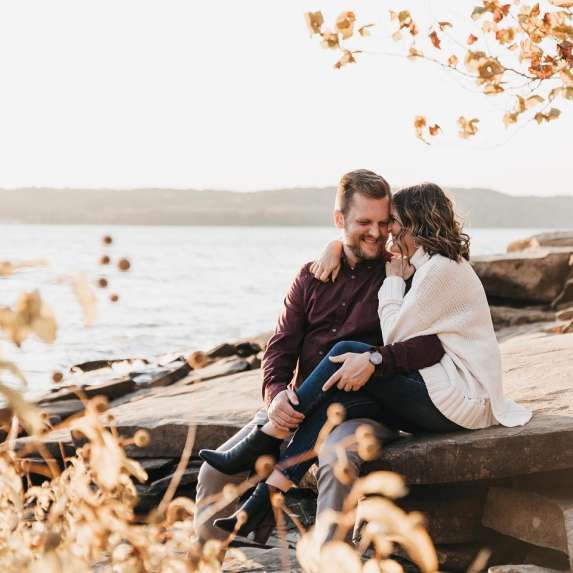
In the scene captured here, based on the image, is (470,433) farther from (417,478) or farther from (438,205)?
(438,205)

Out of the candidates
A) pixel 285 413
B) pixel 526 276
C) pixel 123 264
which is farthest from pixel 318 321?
pixel 526 276

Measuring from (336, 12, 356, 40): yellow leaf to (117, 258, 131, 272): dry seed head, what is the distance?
3.30 meters

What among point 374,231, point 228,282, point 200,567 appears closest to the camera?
point 200,567

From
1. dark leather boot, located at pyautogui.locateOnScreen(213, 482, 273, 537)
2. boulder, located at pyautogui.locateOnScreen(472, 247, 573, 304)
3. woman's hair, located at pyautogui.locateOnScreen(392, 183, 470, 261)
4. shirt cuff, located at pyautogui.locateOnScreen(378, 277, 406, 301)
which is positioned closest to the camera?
dark leather boot, located at pyautogui.locateOnScreen(213, 482, 273, 537)

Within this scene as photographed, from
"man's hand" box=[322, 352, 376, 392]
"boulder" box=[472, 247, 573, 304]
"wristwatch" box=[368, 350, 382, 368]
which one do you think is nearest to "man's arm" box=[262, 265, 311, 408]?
"man's hand" box=[322, 352, 376, 392]

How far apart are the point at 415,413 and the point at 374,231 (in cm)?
116

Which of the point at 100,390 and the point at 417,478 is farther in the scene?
the point at 100,390

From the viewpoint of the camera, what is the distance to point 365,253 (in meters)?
5.41

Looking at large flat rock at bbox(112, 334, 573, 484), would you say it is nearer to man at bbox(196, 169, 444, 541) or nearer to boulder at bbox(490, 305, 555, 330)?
man at bbox(196, 169, 444, 541)

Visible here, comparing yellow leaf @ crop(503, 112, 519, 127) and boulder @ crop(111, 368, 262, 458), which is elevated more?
yellow leaf @ crop(503, 112, 519, 127)

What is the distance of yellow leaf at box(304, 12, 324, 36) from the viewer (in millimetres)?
4930

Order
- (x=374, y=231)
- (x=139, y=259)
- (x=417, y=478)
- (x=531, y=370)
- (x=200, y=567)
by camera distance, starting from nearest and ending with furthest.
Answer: (x=200, y=567) → (x=417, y=478) → (x=374, y=231) → (x=531, y=370) → (x=139, y=259)

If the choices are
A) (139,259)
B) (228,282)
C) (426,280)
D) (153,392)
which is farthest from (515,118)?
(139,259)

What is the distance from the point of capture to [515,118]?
210 inches
